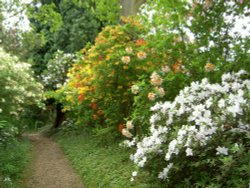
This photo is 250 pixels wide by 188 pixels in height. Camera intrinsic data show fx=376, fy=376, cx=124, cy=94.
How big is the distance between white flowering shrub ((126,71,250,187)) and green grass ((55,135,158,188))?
764 mm

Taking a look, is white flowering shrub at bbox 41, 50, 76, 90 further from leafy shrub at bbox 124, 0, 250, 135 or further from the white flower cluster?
leafy shrub at bbox 124, 0, 250, 135

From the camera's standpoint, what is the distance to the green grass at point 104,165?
7127mm

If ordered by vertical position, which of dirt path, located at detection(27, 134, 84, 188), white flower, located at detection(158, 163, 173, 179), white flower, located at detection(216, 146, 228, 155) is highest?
dirt path, located at detection(27, 134, 84, 188)

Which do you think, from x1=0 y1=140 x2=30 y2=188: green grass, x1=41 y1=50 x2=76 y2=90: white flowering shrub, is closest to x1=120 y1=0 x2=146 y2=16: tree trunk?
x1=41 y1=50 x2=76 y2=90: white flowering shrub

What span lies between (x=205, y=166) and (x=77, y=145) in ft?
27.2

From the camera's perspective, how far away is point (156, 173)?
551 cm

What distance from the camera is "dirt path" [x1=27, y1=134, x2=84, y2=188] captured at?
8.40 metres

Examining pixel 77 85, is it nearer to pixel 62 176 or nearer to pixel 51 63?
pixel 62 176

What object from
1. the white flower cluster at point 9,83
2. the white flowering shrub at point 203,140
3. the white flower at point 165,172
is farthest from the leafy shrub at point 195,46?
the white flower cluster at point 9,83

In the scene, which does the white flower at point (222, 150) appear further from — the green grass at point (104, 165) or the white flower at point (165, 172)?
the green grass at point (104, 165)

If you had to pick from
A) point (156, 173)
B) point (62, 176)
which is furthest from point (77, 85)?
point (156, 173)

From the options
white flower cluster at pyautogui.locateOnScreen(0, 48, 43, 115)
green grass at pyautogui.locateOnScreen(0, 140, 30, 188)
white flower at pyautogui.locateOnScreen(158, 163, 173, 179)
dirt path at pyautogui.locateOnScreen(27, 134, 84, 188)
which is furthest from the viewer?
white flower cluster at pyautogui.locateOnScreen(0, 48, 43, 115)

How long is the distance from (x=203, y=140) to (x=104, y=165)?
14.7 feet

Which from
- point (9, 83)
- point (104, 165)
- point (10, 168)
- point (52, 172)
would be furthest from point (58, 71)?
point (104, 165)
